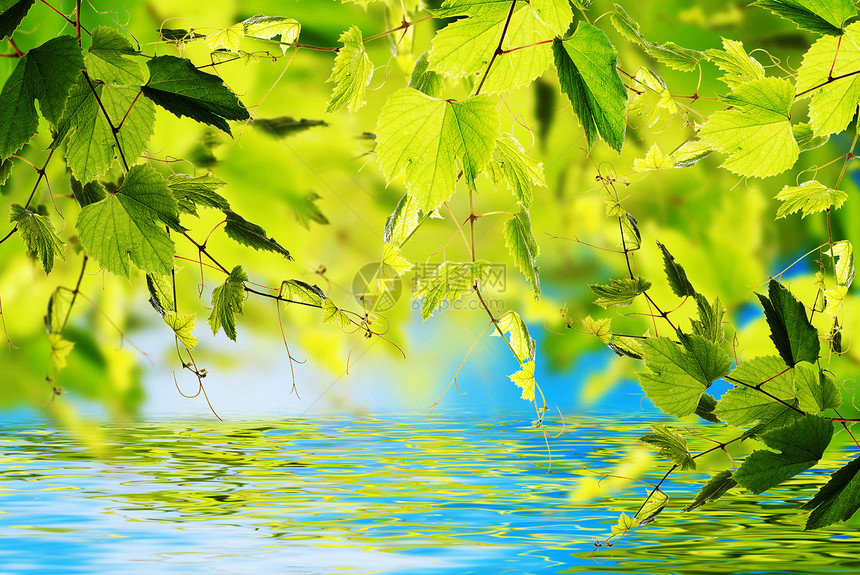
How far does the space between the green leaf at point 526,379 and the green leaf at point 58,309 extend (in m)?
0.17

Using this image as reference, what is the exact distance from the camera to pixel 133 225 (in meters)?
0.15

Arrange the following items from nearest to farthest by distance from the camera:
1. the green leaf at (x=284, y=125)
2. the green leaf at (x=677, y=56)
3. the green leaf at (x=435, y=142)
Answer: the green leaf at (x=435, y=142)
the green leaf at (x=677, y=56)
the green leaf at (x=284, y=125)

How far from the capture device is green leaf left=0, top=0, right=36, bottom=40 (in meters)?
0.14

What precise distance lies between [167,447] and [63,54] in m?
0.77

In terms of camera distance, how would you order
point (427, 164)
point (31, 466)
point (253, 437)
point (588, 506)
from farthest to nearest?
point (253, 437)
point (31, 466)
point (588, 506)
point (427, 164)

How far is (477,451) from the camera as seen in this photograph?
783 millimetres

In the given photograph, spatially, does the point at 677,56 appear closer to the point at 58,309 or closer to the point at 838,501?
the point at 838,501

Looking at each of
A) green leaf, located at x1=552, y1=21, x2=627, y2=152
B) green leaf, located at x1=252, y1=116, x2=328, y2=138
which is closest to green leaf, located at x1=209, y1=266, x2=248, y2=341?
green leaf, located at x1=552, y1=21, x2=627, y2=152

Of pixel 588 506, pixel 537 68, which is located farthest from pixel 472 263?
pixel 588 506

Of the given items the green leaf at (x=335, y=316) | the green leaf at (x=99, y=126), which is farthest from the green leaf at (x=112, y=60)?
the green leaf at (x=335, y=316)

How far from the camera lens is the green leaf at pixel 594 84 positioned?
14cm

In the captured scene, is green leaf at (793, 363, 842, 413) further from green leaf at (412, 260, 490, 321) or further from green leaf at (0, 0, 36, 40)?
green leaf at (0, 0, 36, 40)

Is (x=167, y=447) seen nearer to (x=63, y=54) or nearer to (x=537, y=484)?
(x=537, y=484)

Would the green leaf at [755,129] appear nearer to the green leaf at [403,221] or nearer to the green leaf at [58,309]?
the green leaf at [403,221]
